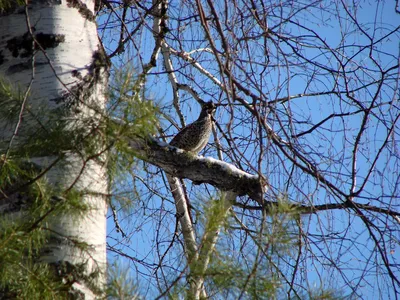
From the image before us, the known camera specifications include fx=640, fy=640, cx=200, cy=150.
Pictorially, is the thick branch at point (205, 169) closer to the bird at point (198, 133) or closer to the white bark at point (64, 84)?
the white bark at point (64, 84)

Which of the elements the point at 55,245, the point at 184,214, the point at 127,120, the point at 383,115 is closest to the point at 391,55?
the point at 383,115

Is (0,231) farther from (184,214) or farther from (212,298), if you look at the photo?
(184,214)

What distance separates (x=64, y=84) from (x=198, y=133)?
2.64 meters

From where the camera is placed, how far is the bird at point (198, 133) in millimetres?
4625

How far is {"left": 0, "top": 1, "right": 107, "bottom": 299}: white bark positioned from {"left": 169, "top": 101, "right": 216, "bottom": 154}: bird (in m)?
2.04

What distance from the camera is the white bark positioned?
2145 mm

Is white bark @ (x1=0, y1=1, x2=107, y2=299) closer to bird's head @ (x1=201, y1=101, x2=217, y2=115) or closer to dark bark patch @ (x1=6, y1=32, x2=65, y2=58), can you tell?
dark bark patch @ (x1=6, y1=32, x2=65, y2=58)

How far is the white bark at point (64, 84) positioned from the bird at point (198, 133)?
2042 millimetres

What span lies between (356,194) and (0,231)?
60.2 inches

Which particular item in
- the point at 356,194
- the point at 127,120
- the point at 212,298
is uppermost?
the point at 356,194

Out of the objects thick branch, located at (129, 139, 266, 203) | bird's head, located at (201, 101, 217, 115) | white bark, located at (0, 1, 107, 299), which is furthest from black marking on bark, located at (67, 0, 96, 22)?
bird's head, located at (201, 101, 217, 115)

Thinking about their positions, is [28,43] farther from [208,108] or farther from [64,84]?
[208,108]

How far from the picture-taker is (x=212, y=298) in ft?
7.67

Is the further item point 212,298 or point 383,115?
point 383,115
